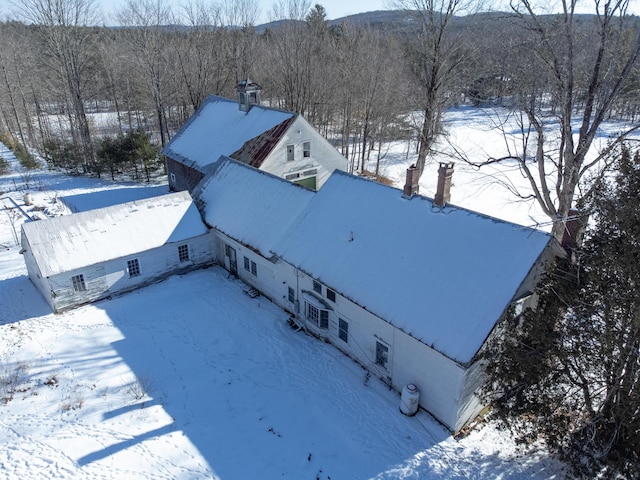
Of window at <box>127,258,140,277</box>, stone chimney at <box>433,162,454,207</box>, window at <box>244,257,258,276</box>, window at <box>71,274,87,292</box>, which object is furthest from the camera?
window at <box>244,257,258,276</box>

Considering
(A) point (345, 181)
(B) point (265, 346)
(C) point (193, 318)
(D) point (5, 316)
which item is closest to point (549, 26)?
(A) point (345, 181)

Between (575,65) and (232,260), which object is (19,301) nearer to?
(232,260)

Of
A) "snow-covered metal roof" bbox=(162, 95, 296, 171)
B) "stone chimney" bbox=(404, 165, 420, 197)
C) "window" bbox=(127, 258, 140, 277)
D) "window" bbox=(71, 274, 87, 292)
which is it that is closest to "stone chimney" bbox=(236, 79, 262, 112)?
"snow-covered metal roof" bbox=(162, 95, 296, 171)

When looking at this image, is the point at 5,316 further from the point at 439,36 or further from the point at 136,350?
the point at 439,36

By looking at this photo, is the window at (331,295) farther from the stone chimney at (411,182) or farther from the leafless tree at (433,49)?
the leafless tree at (433,49)

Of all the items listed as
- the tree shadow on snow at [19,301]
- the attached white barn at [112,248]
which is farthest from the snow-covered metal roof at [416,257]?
the tree shadow on snow at [19,301]

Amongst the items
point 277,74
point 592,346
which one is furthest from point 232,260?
point 277,74

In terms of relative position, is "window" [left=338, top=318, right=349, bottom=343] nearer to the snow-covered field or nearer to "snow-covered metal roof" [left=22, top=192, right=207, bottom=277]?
the snow-covered field
